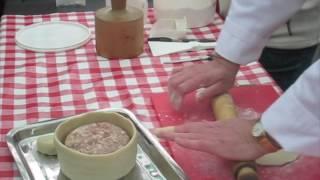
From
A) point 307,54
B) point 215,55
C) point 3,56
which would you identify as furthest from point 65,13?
point 307,54

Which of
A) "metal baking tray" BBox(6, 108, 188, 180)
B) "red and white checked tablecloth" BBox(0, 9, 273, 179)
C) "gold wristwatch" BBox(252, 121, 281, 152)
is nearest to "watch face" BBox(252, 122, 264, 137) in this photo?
"gold wristwatch" BBox(252, 121, 281, 152)

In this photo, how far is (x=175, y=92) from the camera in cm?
105

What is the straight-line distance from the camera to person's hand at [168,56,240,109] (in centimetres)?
104

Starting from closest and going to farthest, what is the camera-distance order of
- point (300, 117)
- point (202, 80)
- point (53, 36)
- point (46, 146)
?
point (300, 117)
point (46, 146)
point (202, 80)
point (53, 36)

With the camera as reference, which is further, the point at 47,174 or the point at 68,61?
the point at 68,61

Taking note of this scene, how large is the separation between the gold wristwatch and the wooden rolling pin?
4cm

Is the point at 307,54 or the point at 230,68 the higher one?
the point at 230,68

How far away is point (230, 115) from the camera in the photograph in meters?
0.95

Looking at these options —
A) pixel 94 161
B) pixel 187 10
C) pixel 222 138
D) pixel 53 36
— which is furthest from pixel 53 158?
pixel 187 10

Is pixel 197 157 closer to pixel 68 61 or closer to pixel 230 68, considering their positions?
pixel 230 68

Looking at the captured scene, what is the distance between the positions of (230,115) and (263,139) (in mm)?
141

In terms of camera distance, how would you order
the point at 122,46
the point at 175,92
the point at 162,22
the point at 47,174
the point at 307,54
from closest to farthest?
the point at 47,174
the point at 175,92
the point at 122,46
the point at 162,22
the point at 307,54

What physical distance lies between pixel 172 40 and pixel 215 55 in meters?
0.22

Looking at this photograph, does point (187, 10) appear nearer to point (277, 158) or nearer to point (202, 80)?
point (202, 80)
